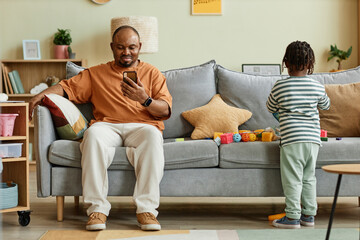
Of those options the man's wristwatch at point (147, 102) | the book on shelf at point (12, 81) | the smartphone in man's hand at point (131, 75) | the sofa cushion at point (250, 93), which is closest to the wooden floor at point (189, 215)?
the sofa cushion at point (250, 93)

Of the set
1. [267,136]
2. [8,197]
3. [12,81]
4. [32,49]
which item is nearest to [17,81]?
[12,81]

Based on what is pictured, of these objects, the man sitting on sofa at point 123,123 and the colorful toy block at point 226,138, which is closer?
the man sitting on sofa at point 123,123

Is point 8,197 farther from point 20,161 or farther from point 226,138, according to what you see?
point 226,138

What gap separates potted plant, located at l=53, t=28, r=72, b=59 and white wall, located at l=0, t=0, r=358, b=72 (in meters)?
0.14

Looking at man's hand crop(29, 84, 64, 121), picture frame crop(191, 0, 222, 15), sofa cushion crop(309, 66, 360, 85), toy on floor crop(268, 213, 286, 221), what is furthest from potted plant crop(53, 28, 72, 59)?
toy on floor crop(268, 213, 286, 221)

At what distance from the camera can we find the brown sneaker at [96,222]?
7.74ft

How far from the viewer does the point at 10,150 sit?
2562mm

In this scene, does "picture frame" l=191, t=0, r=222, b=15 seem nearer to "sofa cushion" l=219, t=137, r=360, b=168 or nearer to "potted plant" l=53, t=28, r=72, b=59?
"potted plant" l=53, t=28, r=72, b=59

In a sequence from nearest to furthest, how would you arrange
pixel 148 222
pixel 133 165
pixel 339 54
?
pixel 148 222 → pixel 133 165 → pixel 339 54

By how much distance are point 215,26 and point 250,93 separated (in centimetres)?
204

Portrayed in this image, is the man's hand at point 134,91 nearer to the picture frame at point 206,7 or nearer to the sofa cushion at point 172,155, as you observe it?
the sofa cushion at point 172,155

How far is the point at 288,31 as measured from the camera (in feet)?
16.3

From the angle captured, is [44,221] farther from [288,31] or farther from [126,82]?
[288,31]

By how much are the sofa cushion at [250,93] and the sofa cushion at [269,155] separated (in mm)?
501
